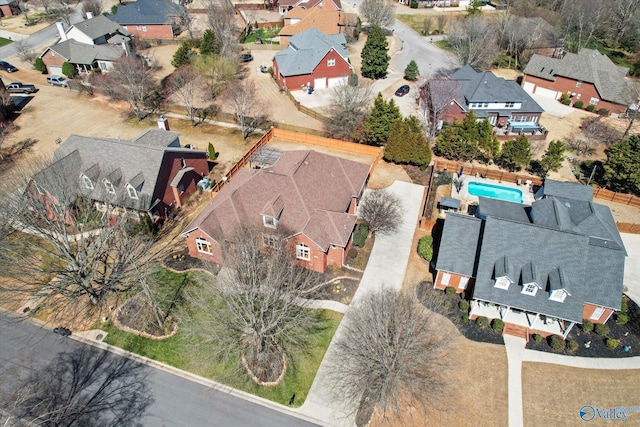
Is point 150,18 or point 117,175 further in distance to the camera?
point 150,18

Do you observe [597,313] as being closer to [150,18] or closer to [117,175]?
[117,175]

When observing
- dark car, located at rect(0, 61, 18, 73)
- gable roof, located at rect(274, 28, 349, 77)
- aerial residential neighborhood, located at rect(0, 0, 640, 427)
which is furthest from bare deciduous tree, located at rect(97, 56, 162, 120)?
dark car, located at rect(0, 61, 18, 73)

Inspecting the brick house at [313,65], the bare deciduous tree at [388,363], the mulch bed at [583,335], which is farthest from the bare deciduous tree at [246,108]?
the bare deciduous tree at [388,363]

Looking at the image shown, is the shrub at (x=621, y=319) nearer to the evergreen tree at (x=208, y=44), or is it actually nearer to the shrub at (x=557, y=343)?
the shrub at (x=557, y=343)

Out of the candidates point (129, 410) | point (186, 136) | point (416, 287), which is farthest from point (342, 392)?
point (186, 136)

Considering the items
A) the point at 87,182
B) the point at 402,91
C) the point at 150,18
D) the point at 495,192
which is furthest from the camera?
the point at 150,18

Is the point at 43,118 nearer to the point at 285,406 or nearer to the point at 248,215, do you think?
the point at 248,215

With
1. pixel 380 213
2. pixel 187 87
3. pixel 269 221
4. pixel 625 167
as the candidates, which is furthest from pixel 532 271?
pixel 187 87
